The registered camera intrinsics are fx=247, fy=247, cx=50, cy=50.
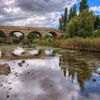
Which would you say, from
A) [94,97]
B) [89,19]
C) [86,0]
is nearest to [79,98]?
[94,97]

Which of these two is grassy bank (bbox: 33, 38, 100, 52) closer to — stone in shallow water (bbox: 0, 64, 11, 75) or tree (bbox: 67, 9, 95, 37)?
tree (bbox: 67, 9, 95, 37)

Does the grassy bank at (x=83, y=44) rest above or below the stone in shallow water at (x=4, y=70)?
below

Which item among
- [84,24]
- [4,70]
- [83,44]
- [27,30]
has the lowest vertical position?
[27,30]

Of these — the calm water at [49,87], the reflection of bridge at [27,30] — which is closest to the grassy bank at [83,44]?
the calm water at [49,87]

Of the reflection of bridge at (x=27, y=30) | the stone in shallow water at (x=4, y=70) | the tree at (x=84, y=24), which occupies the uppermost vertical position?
the tree at (x=84, y=24)

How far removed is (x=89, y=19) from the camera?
45.1 meters

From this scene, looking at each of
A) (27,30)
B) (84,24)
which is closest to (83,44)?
(84,24)

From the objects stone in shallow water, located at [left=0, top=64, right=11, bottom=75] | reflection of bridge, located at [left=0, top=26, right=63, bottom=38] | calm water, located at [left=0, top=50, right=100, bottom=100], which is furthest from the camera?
reflection of bridge, located at [left=0, top=26, right=63, bottom=38]

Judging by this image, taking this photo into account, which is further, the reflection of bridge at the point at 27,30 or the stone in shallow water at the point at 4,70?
the reflection of bridge at the point at 27,30

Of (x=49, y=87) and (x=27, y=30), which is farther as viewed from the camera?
(x=27, y=30)

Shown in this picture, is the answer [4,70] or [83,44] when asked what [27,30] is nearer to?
[83,44]

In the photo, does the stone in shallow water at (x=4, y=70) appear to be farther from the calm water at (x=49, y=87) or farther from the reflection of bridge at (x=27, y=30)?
the reflection of bridge at (x=27, y=30)

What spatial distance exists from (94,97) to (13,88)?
122 inches

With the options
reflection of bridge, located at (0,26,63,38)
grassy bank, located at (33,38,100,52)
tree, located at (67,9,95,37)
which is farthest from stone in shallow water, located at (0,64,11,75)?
reflection of bridge, located at (0,26,63,38)
